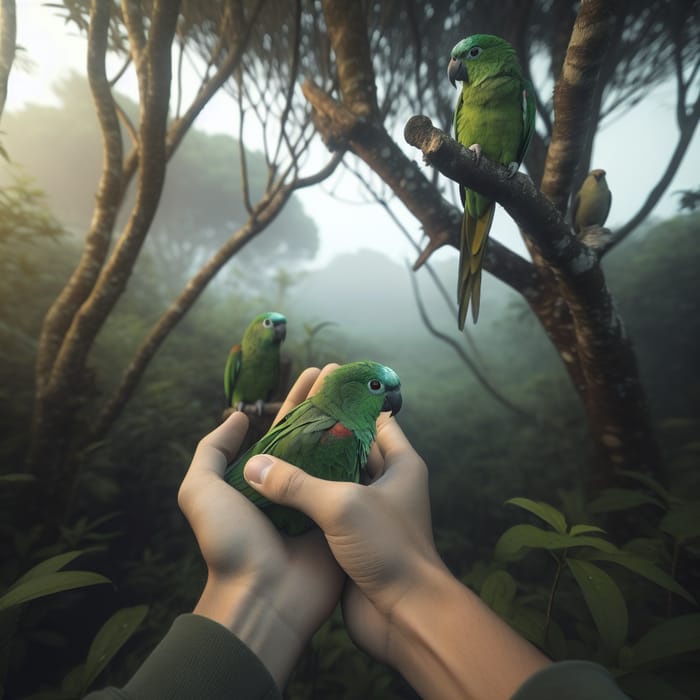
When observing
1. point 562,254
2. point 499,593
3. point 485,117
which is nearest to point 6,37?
point 485,117

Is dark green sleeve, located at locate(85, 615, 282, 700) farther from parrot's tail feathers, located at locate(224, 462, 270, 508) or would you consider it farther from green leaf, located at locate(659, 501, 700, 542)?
green leaf, located at locate(659, 501, 700, 542)

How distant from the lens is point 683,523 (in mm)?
983

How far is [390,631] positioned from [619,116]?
4.14m

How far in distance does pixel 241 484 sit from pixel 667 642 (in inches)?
44.3

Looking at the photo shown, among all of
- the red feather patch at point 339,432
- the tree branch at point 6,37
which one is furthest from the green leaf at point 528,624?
the tree branch at point 6,37

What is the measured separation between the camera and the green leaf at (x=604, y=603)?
750mm

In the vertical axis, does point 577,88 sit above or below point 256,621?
above

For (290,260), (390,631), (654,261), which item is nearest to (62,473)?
(390,631)

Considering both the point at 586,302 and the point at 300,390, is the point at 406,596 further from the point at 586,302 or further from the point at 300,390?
the point at 586,302

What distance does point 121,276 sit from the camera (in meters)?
1.97

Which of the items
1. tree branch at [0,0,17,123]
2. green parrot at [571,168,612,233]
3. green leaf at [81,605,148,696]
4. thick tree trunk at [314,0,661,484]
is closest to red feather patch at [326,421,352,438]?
green leaf at [81,605,148,696]

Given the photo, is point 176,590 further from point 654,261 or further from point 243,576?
point 654,261

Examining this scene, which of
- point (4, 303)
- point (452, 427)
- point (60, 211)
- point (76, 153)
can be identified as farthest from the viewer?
point (60, 211)

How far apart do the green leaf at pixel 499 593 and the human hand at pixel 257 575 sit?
1.56ft
